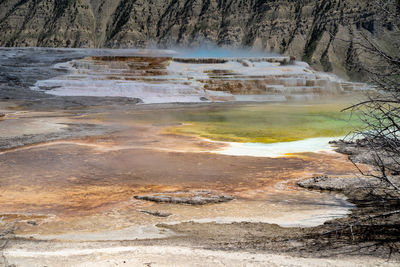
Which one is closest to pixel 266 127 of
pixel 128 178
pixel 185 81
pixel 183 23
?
pixel 128 178

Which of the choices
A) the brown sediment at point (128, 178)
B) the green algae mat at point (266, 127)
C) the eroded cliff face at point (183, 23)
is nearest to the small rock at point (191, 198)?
the brown sediment at point (128, 178)

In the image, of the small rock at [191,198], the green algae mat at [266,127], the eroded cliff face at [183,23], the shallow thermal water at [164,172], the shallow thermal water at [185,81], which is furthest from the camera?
the eroded cliff face at [183,23]

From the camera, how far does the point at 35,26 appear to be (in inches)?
2923

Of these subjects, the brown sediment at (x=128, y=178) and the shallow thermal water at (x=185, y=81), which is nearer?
the brown sediment at (x=128, y=178)

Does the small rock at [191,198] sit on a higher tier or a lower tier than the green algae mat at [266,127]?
higher

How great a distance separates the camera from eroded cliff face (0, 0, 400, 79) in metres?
70.1

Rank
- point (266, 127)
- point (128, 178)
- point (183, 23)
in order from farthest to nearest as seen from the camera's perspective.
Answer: point (183, 23) < point (266, 127) < point (128, 178)

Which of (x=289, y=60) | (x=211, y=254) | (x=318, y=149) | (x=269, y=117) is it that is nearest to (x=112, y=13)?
(x=289, y=60)

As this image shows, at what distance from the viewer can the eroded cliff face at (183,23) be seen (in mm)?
70062

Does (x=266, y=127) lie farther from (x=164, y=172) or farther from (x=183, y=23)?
(x=183, y=23)

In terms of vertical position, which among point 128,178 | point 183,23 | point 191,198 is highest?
point 183,23

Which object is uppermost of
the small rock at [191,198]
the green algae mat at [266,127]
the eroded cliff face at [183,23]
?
the eroded cliff face at [183,23]

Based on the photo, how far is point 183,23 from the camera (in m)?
74.9

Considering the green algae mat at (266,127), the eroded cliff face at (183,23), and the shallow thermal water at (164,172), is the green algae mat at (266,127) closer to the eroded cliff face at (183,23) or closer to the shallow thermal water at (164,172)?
the shallow thermal water at (164,172)
